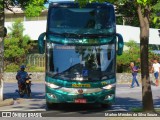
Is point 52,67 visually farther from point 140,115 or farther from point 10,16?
point 10,16

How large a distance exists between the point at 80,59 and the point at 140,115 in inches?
198

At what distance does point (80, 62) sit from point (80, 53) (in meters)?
0.33

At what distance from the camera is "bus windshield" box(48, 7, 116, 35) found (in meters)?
17.9

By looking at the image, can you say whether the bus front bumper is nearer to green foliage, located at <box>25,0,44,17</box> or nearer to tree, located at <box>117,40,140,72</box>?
green foliage, located at <box>25,0,44,17</box>

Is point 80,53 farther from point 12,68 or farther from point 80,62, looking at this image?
point 12,68

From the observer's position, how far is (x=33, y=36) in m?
45.0

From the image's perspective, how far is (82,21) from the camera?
17984mm

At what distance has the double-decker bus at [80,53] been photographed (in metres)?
17.5

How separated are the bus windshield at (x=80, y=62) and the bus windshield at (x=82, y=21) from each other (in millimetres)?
573

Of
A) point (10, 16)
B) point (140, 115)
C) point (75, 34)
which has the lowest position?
point (10, 16)

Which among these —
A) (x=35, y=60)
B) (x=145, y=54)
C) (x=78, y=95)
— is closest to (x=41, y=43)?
(x=78, y=95)

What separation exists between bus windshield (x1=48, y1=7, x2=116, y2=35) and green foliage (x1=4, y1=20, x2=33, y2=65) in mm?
25153

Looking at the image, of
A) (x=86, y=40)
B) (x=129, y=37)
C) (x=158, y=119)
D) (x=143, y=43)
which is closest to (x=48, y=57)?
(x=86, y=40)

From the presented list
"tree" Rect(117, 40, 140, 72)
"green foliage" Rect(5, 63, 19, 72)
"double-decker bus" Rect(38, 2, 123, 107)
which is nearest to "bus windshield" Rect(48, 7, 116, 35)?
"double-decker bus" Rect(38, 2, 123, 107)
